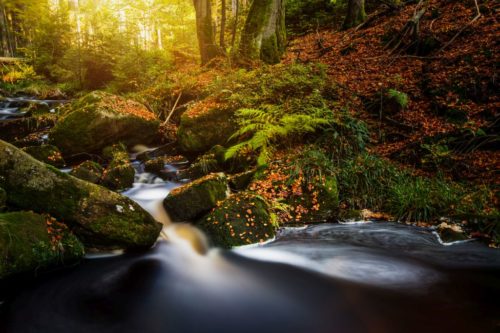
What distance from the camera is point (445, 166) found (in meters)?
6.11

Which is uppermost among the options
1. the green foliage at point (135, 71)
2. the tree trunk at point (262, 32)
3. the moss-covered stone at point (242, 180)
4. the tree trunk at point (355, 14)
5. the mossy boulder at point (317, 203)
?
the tree trunk at point (355, 14)

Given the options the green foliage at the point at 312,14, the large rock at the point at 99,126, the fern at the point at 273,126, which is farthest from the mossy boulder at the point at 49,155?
the green foliage at the point at 312,14

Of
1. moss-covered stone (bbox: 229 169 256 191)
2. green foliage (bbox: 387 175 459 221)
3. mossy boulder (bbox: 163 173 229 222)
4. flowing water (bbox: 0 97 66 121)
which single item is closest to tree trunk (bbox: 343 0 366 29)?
green foliage (bbox: 387 175 459 221)

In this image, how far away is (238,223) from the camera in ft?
16.6

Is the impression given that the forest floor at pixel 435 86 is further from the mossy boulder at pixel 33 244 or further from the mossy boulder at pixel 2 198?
the mossy boulder at pixel 2 198

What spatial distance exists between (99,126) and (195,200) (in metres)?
4.44

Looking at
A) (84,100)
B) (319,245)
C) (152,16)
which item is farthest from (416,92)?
(152,16)

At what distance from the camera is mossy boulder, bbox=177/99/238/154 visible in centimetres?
815

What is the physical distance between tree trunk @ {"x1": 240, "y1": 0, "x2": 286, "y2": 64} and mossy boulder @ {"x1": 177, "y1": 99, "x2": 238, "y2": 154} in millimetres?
3601

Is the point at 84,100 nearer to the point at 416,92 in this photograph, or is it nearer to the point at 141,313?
the point at 141,313

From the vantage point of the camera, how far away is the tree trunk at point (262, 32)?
36.5 feet

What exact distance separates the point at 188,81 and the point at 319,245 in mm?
8214

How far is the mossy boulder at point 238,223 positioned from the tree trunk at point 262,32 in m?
7.25

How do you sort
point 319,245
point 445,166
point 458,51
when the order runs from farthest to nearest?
point 458,51
point 445,166
point 319,245
